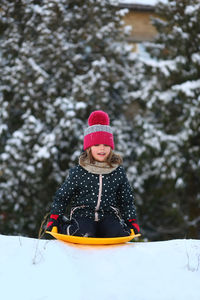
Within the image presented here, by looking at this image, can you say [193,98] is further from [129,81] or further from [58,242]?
[58,242]

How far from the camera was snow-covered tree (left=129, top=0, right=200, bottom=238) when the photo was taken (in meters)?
7.04

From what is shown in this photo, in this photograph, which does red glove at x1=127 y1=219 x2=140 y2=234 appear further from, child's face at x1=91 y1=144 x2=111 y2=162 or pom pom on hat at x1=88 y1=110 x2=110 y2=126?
pom pom on hat at x1=88 y1=110 x2=110 y2=126

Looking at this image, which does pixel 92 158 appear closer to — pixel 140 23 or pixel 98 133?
pixel 98 133

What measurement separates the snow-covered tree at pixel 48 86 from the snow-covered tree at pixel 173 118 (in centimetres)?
76

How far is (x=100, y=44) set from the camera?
771 cm

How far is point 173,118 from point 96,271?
5764 mm

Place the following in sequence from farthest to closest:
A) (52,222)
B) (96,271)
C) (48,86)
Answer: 1. (48,86)
2. (52,222)
3. (96,271)

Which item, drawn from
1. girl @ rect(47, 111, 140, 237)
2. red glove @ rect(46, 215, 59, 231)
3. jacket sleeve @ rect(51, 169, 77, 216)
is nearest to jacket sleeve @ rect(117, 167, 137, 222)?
girl @ rect(47, 111, 140, 237)

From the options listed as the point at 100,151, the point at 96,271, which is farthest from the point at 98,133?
the point at 96,271

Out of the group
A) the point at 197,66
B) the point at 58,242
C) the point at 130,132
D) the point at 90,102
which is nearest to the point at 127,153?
the point at 130,132

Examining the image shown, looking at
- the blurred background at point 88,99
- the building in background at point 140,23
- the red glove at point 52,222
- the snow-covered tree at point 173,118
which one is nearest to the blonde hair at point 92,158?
the red glove at point 52,222

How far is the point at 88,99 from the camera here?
703 cm

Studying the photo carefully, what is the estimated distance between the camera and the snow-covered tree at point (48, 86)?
696 centimetres

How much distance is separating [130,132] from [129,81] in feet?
4.13
